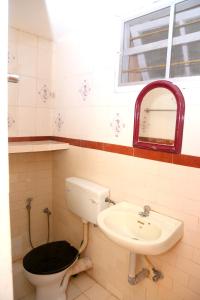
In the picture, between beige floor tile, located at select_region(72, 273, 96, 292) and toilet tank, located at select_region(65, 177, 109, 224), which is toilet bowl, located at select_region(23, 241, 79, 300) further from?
toilet tank, located at select_region(65, 177, 109, 224)

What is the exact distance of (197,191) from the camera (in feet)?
3.58

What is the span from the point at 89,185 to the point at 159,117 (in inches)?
28.6

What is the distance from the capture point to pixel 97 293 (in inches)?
63.9

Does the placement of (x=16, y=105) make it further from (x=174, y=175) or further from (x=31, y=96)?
(x=174, y=175)

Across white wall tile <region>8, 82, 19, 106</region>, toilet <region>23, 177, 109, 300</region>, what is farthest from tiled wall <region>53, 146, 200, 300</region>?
white wall tile <region>8, 82, 19, 106</region>

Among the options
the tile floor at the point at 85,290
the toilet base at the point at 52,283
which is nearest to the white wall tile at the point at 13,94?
the toilet base at the point at 52,283

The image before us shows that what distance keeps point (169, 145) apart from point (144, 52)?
0.61 metres

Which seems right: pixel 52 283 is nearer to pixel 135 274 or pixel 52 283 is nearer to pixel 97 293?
pixel 97 293

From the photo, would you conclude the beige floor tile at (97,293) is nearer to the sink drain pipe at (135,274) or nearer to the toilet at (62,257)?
the toilet at (62,257)

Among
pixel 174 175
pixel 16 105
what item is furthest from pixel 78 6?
pixel 174 175

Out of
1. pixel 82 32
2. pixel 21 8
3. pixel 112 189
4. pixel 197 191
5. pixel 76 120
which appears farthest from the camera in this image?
pixel 76 120

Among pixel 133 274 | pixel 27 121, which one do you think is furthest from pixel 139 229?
pixel 27 121

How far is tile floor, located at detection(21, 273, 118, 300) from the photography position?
159cm

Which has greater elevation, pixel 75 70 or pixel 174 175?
pixel 75 70
